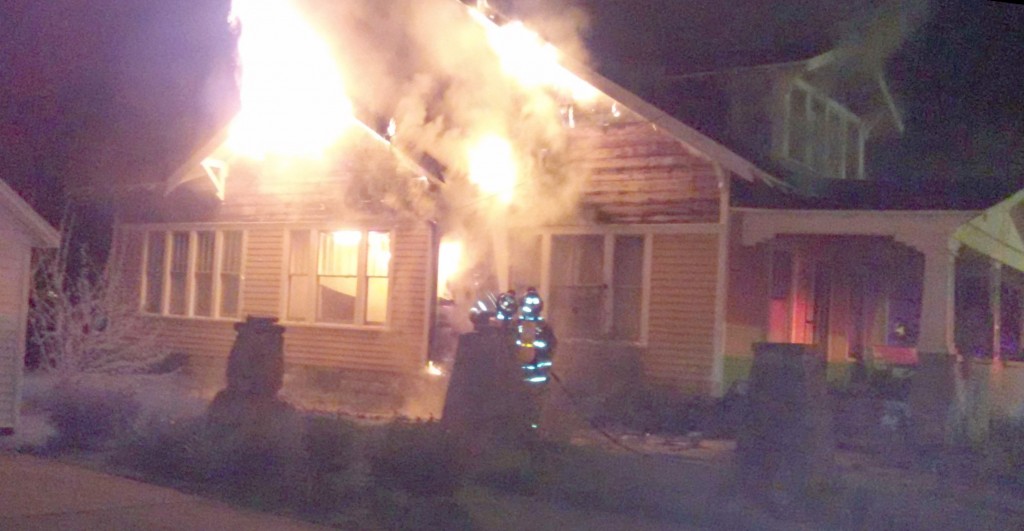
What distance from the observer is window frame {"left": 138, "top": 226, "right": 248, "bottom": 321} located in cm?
1936

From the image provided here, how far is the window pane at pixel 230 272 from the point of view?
1938 cm

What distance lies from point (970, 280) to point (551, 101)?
264 inches

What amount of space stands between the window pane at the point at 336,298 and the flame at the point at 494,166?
3051 millimetres

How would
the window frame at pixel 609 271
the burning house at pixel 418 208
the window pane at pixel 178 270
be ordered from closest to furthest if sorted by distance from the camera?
the burning house at pixel 418 208 → the window frame at pixel 609 271 → the window pane at pixel 178 270

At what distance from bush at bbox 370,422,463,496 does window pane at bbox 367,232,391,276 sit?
816cm

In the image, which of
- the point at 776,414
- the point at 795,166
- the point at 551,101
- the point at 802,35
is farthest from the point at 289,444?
the point at 802,35

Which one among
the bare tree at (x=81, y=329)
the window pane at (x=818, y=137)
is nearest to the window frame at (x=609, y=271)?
the window pane at (x=818, y=137)

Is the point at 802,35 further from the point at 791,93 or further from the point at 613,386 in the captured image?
the point at 613,386

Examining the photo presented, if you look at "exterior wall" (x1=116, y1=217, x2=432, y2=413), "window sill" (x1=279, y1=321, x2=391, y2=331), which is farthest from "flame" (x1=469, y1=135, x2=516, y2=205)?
"window sill" (x1=279, y1=321, x2=391, y2=331)

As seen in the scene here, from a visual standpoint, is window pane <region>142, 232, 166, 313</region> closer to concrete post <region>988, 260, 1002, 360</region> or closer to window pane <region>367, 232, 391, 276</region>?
window pane <region>367, 232, 391, 276</region>

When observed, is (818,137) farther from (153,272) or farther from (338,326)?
(153,272)

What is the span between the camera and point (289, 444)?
32.9ft

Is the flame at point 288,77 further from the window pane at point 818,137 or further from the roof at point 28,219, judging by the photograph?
the window pane at point 818,137

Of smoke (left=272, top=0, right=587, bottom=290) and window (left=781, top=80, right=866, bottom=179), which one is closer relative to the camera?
smoke (left=272, top=0, right=587, bottom=290)
